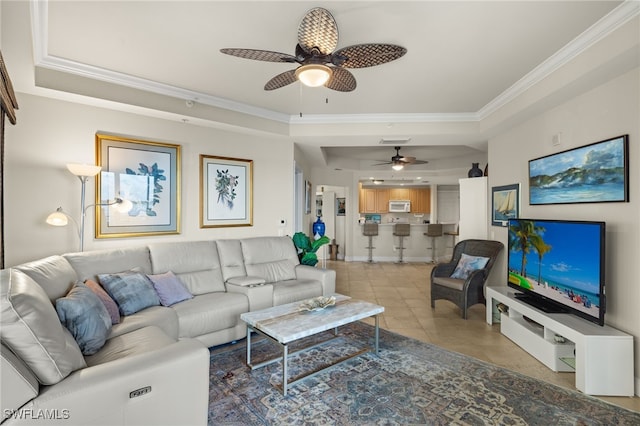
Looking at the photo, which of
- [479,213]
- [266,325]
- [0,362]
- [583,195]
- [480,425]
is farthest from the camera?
[479,213]

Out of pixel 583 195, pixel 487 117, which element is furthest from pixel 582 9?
pixel 487 117

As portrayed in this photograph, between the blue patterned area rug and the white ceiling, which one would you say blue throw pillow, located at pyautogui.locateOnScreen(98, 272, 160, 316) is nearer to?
the blue patterned area rug

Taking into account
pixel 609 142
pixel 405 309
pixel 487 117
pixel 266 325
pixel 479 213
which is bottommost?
pixel 405 309

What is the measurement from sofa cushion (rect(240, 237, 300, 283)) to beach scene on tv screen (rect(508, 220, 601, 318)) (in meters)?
2.69

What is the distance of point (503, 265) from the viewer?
4.30 metres

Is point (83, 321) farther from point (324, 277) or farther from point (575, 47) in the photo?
point (575, 47)

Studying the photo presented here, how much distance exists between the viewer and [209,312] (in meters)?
2.89

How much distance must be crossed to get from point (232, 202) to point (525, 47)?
354 cm

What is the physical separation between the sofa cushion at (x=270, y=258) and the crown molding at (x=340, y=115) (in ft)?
5.60

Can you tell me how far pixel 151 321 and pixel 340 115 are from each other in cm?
337

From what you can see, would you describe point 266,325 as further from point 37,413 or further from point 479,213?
point 479,213

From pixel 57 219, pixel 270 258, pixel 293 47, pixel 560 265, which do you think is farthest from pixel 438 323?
pixel 57 219

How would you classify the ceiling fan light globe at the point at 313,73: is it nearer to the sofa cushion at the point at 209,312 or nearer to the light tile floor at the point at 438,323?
the sofa cushion at the point at 209,312

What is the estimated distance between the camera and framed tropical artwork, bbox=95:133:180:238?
3250 millimetres
